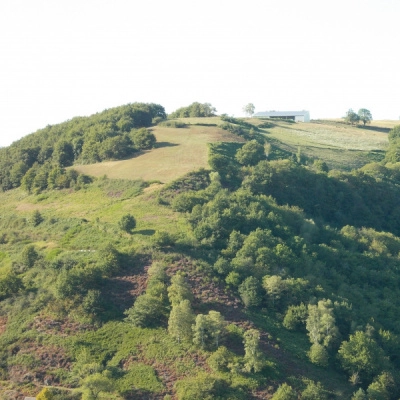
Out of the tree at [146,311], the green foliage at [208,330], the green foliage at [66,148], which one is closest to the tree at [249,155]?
the green foliage at [66,148]

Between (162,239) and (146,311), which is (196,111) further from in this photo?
(146,311)

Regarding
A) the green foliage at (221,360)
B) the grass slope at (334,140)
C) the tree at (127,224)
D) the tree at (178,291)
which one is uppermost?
the grass slope at (334,140)

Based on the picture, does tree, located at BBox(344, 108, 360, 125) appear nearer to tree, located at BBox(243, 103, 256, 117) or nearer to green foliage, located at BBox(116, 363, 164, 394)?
tree, located at BBox(243, 103, 256, 117)

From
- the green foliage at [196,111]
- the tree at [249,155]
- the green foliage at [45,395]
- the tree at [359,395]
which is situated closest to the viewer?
the green foliage at [45,395]

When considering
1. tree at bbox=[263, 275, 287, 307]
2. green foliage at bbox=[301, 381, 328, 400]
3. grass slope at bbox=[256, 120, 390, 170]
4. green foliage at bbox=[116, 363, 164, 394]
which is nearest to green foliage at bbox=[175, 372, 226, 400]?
green foliage at bbox=[116, 363, 164, 394]

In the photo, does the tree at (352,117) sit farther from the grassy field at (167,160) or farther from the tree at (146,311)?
the tree at (146,311)

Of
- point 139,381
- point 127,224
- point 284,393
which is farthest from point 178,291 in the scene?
point 127,224
